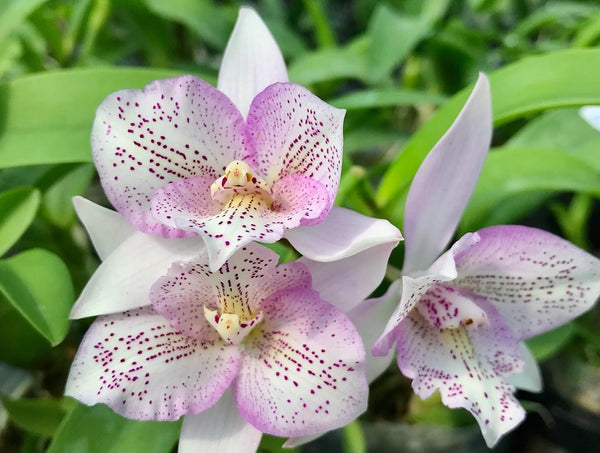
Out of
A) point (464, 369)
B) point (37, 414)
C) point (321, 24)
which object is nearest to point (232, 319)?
point (464, 369)

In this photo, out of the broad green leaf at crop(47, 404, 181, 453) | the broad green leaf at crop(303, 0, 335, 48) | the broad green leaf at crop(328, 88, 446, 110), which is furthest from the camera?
the broad green leaf at crop(303, 0, 335, 48)

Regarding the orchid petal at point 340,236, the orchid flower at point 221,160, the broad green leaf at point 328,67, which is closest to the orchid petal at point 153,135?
the orchid flower at point 221,160

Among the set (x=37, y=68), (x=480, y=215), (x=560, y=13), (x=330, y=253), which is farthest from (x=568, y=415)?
(x=37, y=68)

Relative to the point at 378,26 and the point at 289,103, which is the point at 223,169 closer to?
the point at 289,103

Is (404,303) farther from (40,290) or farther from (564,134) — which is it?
(564,134)

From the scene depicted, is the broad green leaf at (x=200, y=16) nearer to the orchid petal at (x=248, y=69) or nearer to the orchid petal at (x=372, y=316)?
the orchid petal at (x=248, y=69)

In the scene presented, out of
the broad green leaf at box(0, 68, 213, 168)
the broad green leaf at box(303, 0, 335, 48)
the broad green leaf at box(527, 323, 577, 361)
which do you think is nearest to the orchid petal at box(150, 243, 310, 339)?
the broad green leaf at box(0, 68, 213, 168)

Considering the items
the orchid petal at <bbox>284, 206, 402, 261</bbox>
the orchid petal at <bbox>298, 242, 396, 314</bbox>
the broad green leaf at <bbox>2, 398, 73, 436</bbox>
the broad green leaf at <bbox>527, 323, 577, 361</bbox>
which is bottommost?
the broad green leaf at <bbox>2, 398, 73, 436</bbox>

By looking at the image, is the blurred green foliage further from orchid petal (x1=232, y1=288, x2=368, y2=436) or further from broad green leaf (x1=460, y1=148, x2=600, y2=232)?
orchid petal (x1=232, y1=288, x2=368, y2=436)
